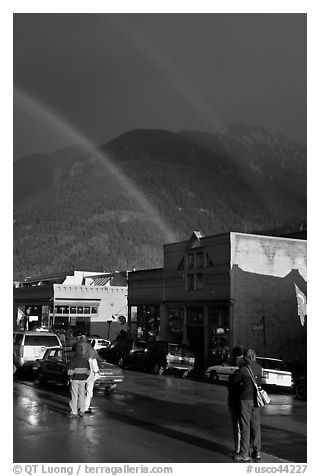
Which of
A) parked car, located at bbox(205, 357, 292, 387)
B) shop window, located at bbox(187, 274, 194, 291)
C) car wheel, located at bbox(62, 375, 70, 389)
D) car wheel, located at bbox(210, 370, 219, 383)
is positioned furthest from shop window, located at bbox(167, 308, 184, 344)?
car wheel, located at bbox(62, 375, 70, 389)

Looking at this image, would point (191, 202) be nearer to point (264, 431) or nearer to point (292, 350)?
point (292, 350)

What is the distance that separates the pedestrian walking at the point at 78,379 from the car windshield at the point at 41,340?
33.9ft

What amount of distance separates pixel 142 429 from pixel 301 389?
9798 mm

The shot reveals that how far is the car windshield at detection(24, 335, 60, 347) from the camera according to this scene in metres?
23.8

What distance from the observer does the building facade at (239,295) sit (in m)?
30.7

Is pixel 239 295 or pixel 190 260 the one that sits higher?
pixel 190 260

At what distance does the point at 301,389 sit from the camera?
2050 cm

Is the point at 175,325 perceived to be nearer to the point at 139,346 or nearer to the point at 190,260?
the point at 190,260

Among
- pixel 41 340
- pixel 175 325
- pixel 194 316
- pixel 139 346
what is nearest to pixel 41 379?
pixel 41 340

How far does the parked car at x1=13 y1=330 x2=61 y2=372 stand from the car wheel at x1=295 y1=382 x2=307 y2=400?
9.49 metres

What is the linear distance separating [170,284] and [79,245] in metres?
92.9

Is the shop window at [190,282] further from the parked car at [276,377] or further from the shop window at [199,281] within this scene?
the parked car at [276,377]

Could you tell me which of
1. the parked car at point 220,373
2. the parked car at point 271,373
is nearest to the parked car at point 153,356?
the parked car at point 220,373

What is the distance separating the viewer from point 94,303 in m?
53.8
